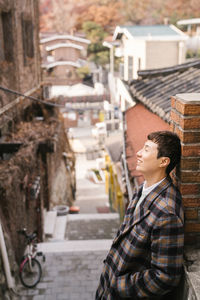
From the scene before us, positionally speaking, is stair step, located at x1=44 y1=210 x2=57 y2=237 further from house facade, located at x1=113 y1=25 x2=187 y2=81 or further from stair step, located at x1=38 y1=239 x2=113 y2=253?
house facade, located at x1=113 y1=25 x2=187 y2=81

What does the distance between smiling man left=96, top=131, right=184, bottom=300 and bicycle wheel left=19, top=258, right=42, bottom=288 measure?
13.5 ft

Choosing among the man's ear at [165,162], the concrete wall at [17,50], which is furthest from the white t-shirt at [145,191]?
the concrete wall at [17,50]

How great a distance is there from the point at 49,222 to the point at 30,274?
4.33 m

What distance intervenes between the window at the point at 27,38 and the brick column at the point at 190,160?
31.9ft

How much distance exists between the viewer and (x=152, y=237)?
2229mm

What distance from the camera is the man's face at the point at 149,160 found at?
7.80ft

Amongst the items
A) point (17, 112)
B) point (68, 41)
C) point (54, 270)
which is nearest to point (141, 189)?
point (54, 270)

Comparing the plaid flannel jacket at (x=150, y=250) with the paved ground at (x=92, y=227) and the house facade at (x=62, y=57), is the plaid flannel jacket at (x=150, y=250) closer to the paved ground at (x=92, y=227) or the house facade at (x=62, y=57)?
the paved ground at (x=92, y=227)

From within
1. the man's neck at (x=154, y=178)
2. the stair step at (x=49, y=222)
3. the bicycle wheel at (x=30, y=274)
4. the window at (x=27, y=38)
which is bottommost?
the stair step at (x=49, y=222)

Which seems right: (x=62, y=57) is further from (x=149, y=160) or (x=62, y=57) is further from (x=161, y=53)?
(x=149, y=160)

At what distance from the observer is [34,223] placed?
886 cm

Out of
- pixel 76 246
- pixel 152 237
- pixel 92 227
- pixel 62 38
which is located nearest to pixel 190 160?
pixel 152 237

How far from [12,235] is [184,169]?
4.66 metres

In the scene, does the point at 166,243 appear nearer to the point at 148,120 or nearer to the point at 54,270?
the point at 148,120
